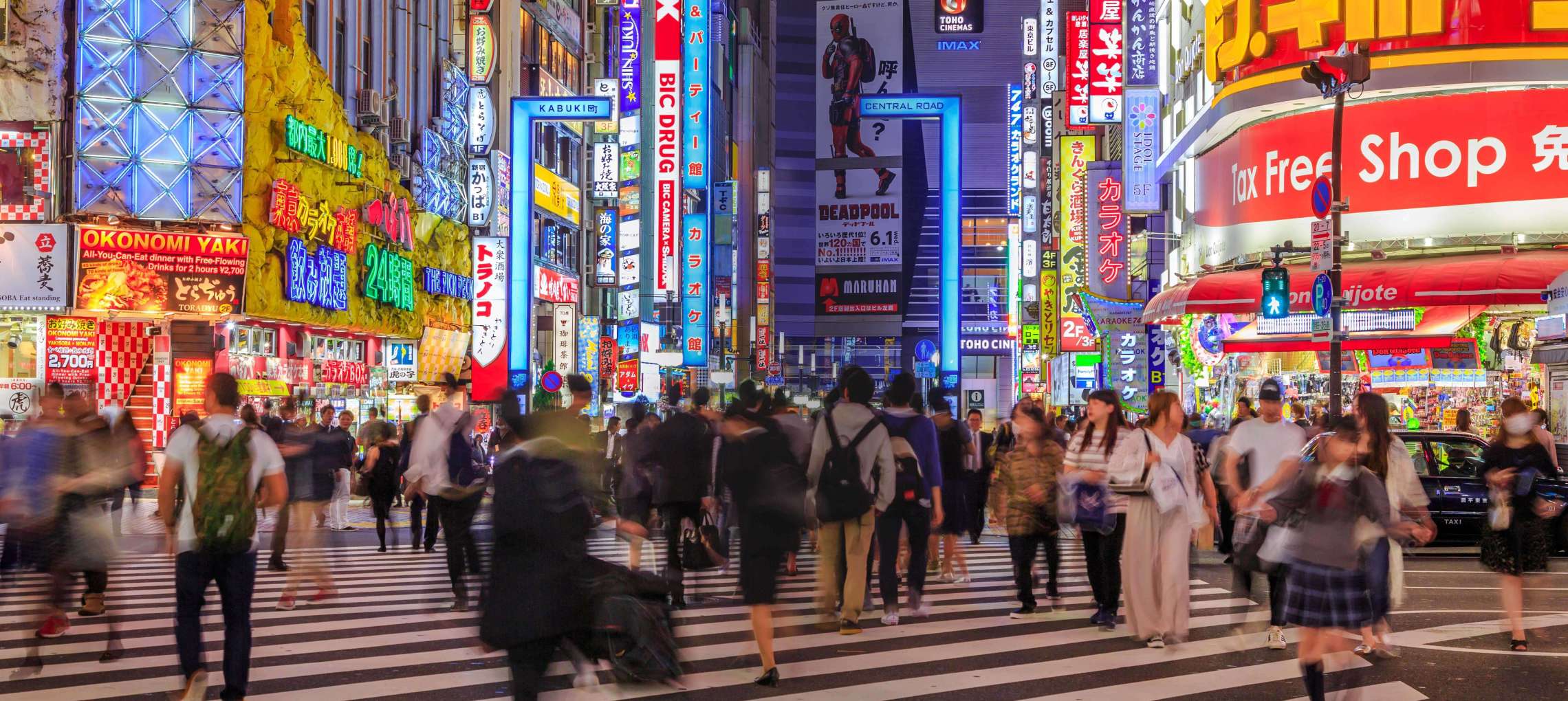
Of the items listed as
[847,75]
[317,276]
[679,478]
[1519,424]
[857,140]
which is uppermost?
[847,75]

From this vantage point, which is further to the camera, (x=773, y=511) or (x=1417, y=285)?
(x=1417, y=285)

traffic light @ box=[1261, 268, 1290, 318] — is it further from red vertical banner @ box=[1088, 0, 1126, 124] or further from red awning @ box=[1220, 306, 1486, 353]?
red vertical banner @ box=[1088, 0, 1126, 124]

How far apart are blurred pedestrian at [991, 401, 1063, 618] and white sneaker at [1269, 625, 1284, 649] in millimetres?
2072

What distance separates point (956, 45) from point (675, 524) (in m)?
90.6

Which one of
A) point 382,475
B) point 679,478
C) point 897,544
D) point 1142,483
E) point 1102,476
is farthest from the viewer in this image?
point 382,475

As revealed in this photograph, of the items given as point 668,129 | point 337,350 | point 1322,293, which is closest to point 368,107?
point 337,350

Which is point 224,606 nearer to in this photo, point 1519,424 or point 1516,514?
point 1516,514

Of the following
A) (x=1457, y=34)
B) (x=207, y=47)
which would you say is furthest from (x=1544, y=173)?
(x=207, y=47)

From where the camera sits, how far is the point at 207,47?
1147 inches

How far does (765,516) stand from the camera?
9125 mm

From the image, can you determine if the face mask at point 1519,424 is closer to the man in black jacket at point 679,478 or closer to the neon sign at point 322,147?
the man in black jacket at point 679,478

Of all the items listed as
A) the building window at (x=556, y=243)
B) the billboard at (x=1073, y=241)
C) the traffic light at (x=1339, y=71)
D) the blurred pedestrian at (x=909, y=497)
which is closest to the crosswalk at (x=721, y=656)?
the blurred pedestrian at (x=909, y=497)

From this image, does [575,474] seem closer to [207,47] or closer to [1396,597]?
[1396,597]

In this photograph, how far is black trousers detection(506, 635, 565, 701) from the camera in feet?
21.6
